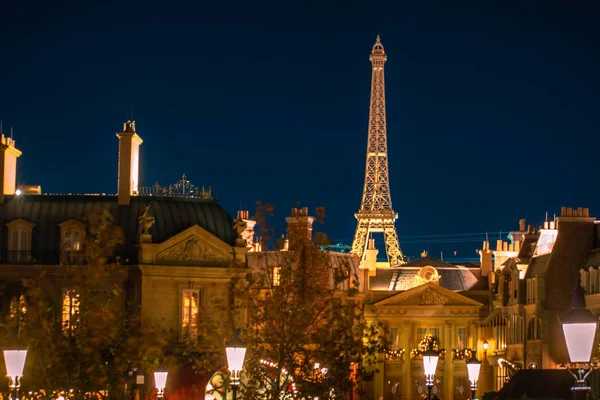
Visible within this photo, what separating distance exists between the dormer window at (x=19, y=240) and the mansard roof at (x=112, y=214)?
259 millimetres

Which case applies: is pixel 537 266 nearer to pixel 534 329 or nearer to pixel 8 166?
pixel 534 329

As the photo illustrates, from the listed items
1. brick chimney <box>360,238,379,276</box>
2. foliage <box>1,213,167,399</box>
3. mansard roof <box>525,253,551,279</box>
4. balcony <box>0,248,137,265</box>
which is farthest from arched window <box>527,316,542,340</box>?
foliage <box>1,213,167,399</box>

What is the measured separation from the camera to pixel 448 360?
103m

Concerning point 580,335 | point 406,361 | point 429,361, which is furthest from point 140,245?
point 580,335

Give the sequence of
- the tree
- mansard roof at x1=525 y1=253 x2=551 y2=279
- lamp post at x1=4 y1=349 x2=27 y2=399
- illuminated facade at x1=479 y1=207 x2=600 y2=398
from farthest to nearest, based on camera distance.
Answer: mansard roof at x1=525 y1=253 x2=551 y2=279 < illuminated facade at x1=479 y1=207 x2=600 y2=398 < the tree < lamp post at x1=4 y1=349 x2=27 y2=399

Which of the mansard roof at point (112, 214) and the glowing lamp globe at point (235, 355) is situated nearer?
the glowing lamp globe at point (235, 355)

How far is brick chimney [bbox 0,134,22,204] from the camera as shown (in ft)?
234

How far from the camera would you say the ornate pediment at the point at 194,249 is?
69688mm

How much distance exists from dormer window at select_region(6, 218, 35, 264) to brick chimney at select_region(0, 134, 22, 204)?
2126 mm

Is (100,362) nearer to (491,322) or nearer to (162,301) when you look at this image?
(162,301)

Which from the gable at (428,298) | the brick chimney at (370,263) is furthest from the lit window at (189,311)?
the brick chimney at (370,263)

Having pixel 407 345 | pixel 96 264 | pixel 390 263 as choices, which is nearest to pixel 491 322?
pixel 407 345

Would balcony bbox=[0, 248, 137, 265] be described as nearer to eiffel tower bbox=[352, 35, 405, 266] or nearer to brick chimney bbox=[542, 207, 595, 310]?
brick chimney bbox=[542, 207, 595, 310]

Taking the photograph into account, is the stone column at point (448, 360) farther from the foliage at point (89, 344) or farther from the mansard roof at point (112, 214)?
the foliage at point (89, 344)
